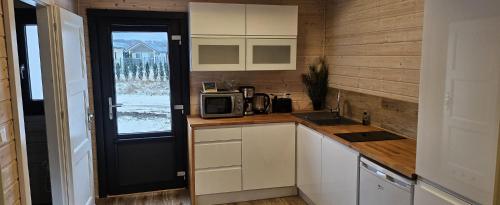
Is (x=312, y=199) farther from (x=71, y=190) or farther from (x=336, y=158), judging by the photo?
(x=71, y=190)

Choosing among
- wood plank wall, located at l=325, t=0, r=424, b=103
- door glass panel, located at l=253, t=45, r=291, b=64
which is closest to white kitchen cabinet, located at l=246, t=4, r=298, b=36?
door glass panel, located at l=253, t=45, r=291, b=64

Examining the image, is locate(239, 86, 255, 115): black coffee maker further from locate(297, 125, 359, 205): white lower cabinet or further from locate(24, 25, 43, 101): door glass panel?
locate(24, 25, 43, 101): door glass panel

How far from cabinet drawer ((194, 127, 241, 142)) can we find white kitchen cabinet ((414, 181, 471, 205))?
190 centimetres

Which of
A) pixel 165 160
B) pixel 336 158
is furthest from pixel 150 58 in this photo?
pixel 336 158

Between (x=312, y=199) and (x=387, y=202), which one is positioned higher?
(x=387, y=202)

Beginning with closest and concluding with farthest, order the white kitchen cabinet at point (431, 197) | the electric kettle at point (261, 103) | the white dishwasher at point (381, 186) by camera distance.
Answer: the white kitchen cabinet at point (431, 197) → the white dishwasher at point (381, 186) → the electric kettle at point (261, 103)

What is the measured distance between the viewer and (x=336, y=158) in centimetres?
291

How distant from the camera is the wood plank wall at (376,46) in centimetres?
276

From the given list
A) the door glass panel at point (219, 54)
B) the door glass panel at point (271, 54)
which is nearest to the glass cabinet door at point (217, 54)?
the door glass panel at point (219, 54)

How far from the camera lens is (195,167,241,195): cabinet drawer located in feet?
11.6

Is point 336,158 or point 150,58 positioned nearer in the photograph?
point 336,158

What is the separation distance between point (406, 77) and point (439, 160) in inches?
47.0

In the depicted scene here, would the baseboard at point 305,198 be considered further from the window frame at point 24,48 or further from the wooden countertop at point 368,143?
the window frame at point 24,48

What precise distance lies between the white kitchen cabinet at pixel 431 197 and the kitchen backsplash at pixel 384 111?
0.92 meters
